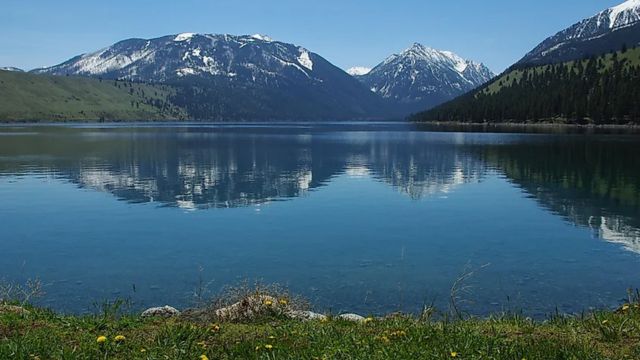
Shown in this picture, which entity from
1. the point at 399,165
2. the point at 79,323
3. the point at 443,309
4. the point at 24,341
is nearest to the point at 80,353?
the point at 24,341

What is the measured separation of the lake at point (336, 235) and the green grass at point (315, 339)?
6031 mm

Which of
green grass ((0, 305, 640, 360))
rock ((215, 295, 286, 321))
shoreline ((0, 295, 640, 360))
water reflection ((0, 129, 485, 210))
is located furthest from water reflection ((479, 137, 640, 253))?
rock ((215, 295, 286, 321))

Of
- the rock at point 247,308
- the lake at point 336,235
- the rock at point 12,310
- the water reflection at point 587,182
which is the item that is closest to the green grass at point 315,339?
the rock at point 12,310

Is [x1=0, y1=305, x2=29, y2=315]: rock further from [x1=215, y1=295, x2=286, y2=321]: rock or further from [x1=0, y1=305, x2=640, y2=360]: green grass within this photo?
[x1=215, y1=295, x2=286, y2=321]: rock

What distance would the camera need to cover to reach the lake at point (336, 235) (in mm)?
25781

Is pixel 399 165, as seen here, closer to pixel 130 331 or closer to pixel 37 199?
pixel 37 199

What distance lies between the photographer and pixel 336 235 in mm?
38531

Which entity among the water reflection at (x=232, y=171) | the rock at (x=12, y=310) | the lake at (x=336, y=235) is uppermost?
the rock at (x=12, y=310)

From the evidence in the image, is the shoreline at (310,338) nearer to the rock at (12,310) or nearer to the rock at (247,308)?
the rock at (12,310)

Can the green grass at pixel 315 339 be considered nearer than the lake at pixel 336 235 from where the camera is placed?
Yes

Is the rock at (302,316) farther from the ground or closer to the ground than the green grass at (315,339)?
closer to the ground

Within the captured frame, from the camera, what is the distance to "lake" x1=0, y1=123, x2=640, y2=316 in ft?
84.6

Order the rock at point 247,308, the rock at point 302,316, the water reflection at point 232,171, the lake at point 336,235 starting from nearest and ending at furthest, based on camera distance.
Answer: the rock at point 247,308, the rock at point 302,316, the lake at point 336,235, the water reflection at point 232,171

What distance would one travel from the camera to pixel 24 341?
1233 cm
